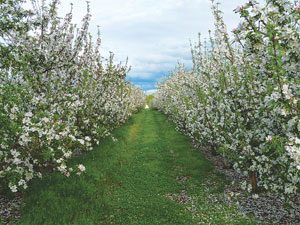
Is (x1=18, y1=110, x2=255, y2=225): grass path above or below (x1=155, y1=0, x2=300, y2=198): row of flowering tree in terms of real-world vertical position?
below

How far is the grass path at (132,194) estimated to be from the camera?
491 inches

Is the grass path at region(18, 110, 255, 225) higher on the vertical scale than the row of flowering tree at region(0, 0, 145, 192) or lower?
lower

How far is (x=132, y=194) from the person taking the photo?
Answer: 50.8ft

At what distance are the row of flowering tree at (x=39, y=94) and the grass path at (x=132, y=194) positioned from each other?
901 mm

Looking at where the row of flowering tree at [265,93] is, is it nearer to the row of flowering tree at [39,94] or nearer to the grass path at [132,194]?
the grass path at [132,194]

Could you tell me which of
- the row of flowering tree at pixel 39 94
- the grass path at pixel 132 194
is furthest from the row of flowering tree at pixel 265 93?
the row of flowering tree at pixel 39 94

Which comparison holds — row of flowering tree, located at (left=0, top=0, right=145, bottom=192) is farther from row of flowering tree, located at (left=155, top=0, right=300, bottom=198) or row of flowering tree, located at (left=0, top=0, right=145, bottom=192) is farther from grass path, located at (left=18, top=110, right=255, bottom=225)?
row of flowering tree, located at (left=155, top=0, right=300, bottom=198)

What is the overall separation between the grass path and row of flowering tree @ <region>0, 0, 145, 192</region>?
901 mm

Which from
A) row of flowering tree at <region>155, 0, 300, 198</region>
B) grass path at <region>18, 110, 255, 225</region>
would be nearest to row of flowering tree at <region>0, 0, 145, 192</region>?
grass path at <region>18, 110, 255, 225</region>

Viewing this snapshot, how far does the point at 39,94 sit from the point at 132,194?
547cm

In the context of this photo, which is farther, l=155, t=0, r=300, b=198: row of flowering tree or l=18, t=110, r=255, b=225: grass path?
l=18, t=110, r=255, b=225: grass path

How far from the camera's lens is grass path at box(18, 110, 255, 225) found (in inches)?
491

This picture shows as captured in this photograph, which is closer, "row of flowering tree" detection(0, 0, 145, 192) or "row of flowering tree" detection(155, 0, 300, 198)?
"row of flowering tree" detection(155, 0, 300, 198)

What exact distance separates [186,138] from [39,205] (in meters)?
18.8
